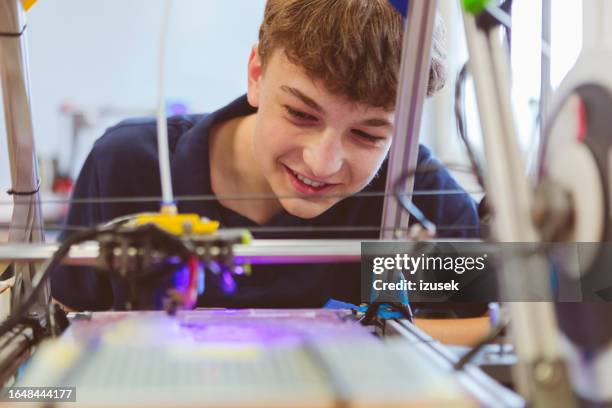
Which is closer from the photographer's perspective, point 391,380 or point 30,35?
point 391,380

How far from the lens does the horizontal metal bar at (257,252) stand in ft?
2.35

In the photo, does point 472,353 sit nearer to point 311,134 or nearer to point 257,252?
point 257,252

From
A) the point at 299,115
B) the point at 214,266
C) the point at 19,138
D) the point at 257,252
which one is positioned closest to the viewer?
the point at 214,266

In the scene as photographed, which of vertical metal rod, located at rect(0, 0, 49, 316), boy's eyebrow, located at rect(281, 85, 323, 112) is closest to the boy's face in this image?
boy's eyebrow, located at rect(281, 85, 323, 112)

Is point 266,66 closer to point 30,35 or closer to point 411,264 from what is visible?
point 411,264

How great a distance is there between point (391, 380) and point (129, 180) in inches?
41.6

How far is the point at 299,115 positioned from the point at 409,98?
0.64 ft

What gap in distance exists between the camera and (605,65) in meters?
0.55

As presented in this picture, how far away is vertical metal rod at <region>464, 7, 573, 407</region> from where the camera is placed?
0.43 meters

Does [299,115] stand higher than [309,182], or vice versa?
[299,115]

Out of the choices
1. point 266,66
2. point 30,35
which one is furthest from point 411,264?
point 30,35

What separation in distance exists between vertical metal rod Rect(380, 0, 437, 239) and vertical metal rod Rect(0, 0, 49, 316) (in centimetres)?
55

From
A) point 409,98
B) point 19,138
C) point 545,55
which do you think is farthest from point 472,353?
point 545,55

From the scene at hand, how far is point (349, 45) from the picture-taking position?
99 centimetres
